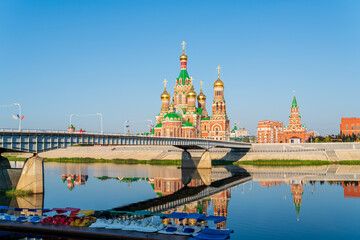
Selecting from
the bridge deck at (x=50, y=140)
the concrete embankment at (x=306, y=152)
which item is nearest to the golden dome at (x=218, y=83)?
the concrete embankment at (x=306, y=152)

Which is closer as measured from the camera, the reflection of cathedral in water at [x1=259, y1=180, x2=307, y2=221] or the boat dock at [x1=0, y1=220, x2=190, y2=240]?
the boat dock at [x1=0, y1=220, x2=190, y2=240]

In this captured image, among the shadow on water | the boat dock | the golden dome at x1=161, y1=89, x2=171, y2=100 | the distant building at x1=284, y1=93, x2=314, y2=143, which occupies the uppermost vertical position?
the golden dome at x1=161, y1=89, x2=171, y2=100

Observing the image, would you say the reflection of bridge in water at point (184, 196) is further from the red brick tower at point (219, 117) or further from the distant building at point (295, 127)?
the distant building at point (295, 127)

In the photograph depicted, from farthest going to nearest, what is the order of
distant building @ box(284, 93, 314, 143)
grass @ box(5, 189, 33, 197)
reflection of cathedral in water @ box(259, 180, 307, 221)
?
distant building @ box(284, 93, 314, 143) → grass @ box(5, 189, 33, 197) → reflection of cathedral in water @ box(259, 180, 307, 221)

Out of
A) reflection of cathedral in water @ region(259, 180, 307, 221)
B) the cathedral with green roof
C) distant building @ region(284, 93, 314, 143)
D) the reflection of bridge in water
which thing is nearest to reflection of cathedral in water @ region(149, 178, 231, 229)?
the reflection of bridge in water

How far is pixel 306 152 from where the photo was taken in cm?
12231

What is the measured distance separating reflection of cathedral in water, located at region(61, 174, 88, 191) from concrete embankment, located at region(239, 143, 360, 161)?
57.5m

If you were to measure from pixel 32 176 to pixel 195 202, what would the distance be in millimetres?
23606

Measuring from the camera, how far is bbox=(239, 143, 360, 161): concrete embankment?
115369 mm

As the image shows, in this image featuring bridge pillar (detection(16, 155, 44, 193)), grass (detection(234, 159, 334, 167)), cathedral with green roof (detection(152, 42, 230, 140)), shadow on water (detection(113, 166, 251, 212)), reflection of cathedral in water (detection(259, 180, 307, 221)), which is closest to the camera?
shadow on water (detection(113, 166, 251, 212))

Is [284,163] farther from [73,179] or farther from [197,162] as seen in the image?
[73,179]

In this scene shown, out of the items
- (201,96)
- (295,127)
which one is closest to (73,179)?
(201,96)

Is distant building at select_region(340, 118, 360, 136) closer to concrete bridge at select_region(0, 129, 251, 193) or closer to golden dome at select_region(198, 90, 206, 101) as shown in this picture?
golden dome at select_region(198, 90, 206, 101)

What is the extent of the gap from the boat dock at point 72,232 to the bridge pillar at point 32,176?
19281 millimetres
